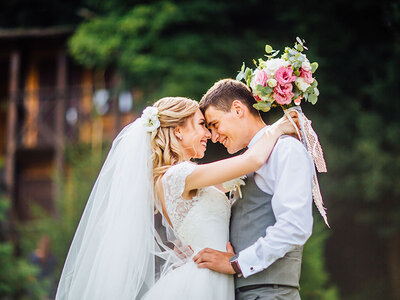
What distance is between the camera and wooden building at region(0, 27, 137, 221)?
1480 cm

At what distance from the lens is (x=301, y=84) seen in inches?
128

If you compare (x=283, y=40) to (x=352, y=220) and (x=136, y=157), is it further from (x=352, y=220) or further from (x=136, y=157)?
(x=136, y=157)

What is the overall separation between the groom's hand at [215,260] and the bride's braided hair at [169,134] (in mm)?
690

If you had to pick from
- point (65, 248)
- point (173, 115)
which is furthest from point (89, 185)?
point (173, 115)

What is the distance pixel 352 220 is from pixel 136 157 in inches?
385

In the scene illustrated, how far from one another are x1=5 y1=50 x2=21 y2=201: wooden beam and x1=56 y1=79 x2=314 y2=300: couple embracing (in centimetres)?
1249

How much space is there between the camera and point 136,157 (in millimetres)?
3490

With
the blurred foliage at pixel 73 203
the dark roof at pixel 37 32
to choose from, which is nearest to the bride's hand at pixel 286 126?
the blurred foliage at pixel 73 203

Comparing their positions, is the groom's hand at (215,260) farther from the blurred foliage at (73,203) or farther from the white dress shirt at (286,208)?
the blurred foliage at (73,203)

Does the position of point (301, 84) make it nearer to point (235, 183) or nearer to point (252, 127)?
point (252, 127)

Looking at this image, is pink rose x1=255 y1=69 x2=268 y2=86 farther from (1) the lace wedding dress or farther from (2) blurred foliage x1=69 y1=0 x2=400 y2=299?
(2) blurred foliage x1=69 y1=0 x2=400 y2=299

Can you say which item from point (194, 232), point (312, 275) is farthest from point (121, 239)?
point (312, 275)

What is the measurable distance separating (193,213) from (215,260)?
36 centimetres

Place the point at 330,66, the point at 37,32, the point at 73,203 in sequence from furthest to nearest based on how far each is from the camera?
the point at 37,32
the point at 330,66
the point at 73,203
